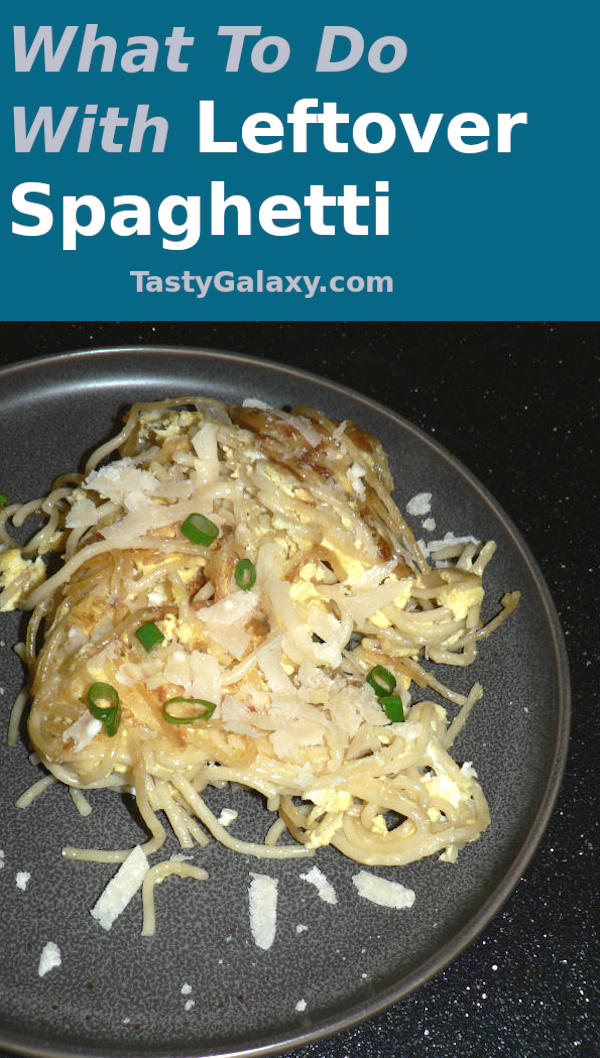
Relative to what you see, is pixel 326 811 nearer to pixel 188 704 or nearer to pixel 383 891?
pixel 383 891

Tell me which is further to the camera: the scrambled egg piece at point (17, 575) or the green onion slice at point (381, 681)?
the scrambled egg piece at point (17, 575)

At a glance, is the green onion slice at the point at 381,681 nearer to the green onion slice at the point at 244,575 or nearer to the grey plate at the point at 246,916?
the grey plate at the point at 246,916

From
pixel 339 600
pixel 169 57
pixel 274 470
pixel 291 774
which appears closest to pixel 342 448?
pixel 274 470

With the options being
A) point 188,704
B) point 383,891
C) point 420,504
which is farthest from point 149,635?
point 420,504

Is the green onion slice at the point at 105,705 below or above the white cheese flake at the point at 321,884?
above

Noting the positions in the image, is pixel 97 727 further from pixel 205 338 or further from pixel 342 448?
pixel 205 338

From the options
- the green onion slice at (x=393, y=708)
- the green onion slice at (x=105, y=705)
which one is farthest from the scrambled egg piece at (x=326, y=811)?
the green onion slice at (x=105, y=705)
